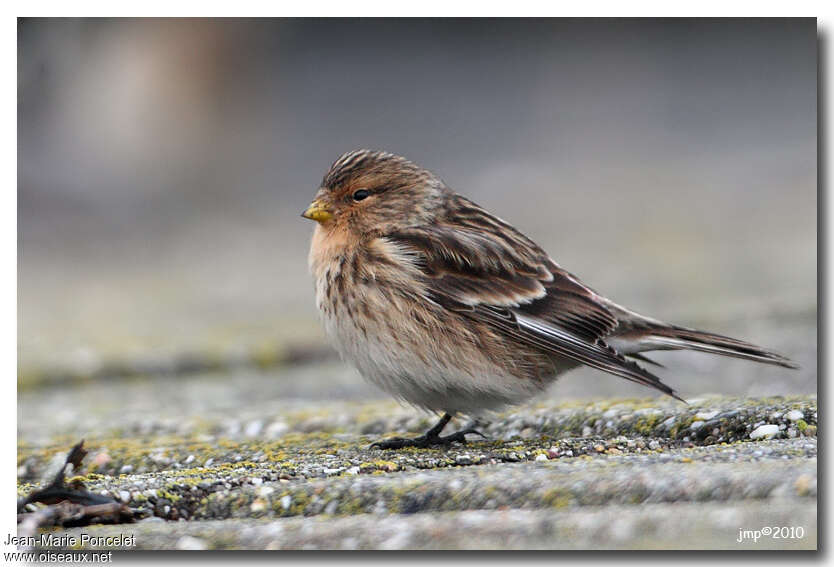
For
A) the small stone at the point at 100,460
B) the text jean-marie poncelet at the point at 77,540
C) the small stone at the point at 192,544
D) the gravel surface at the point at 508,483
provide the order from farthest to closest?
1. the small stone at the point at 100,460
2. the text jean-marie poncelet at the point at 77,540
3. the small stone at the point at 192,544
4. the gravel surface at the point at 508,483

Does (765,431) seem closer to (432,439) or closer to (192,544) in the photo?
(432,439)

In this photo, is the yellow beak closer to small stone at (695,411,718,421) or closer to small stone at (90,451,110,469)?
small stone at (90,451,110,469)

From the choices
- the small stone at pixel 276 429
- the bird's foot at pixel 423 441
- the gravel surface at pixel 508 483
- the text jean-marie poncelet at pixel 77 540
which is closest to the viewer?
the gravel surface at pixel 508 483

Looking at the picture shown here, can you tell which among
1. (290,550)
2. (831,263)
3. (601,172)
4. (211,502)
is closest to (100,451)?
(211,502)

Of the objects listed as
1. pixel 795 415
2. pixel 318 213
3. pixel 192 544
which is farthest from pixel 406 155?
pixel 192 544

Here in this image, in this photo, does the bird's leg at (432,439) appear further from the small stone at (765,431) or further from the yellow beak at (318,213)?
the small stone at (765,431)

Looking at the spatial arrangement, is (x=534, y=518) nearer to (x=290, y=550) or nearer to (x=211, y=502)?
(x=290, y=550)

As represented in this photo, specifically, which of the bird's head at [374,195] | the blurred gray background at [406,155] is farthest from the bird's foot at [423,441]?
the blurred gray background at [406,155]
